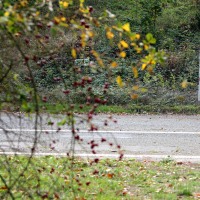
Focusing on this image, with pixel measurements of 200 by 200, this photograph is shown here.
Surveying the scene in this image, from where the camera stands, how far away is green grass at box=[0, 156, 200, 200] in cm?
669

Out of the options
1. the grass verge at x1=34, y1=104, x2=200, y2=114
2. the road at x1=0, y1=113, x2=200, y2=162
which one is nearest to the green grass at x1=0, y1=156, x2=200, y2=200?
the road at x1=0, y1=113, x2=200, y2=162

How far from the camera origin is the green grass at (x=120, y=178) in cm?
669

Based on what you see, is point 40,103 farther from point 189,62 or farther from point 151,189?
point 189,62

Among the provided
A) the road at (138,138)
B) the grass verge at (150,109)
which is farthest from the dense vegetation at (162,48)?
the road at (138,138)

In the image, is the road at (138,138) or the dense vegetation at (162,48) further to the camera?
the dense vegetation at (162,48)

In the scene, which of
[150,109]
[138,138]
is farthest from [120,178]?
[150,109]

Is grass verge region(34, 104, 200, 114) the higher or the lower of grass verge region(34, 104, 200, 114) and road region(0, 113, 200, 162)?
the higher

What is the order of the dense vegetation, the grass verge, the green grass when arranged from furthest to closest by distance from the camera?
the dense vegetation → the grass verge → the green grass

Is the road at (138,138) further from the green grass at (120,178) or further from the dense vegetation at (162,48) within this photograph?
the dense vegetation at (162,48)

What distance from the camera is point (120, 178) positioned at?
773cm

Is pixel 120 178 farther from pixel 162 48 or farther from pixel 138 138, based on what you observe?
pixel 162 48

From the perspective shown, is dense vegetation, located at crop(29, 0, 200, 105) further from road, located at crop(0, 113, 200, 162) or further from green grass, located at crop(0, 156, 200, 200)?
green grass, located at crop(0, 156, 200, 200)

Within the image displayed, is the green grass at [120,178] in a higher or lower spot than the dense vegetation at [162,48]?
lower

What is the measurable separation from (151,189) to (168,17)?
50.0ft
